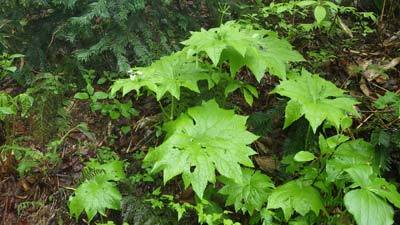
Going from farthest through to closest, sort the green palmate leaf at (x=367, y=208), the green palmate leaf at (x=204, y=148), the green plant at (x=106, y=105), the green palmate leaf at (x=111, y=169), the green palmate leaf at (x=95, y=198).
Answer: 1. the green plant at (x=106, y=105)
2. the green palmate leaf at (x=111, y=169)
3. the green palmate leaf at (x=95, y=198)
4. the green palmate leaf at (x=204, y=148)
5. the green palmate leaf at (x=367, y=208)

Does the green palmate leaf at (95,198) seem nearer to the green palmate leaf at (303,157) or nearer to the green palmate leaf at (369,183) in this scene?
the green palmate leaf at (303,157)

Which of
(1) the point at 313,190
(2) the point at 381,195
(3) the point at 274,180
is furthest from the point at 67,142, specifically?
(2) the point at 381,195

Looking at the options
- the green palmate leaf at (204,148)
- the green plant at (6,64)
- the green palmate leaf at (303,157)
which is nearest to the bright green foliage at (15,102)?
the green plant at (6,64)

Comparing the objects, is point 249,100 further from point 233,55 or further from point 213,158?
point 213,158

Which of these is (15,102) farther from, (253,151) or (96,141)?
(253,151)

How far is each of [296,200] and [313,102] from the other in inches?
23.9

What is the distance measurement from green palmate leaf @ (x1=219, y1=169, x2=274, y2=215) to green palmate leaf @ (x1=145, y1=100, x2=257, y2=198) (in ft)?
0.78

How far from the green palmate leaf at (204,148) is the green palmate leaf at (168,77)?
0.63 ft

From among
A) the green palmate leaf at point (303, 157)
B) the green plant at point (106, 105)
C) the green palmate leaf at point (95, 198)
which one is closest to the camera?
the green palmate leaf at point (303, 157)

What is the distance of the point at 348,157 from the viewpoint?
8.13 feet

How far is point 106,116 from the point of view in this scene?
3.72 m

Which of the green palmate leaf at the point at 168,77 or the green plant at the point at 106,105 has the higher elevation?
the green palmate leaf at the point at 168,77

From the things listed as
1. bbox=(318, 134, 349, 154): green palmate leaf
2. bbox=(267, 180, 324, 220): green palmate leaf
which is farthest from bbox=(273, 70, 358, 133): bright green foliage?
bbox=(267, 180, 324, 220): green palmate leaf

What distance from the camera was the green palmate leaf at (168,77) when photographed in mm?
2629
